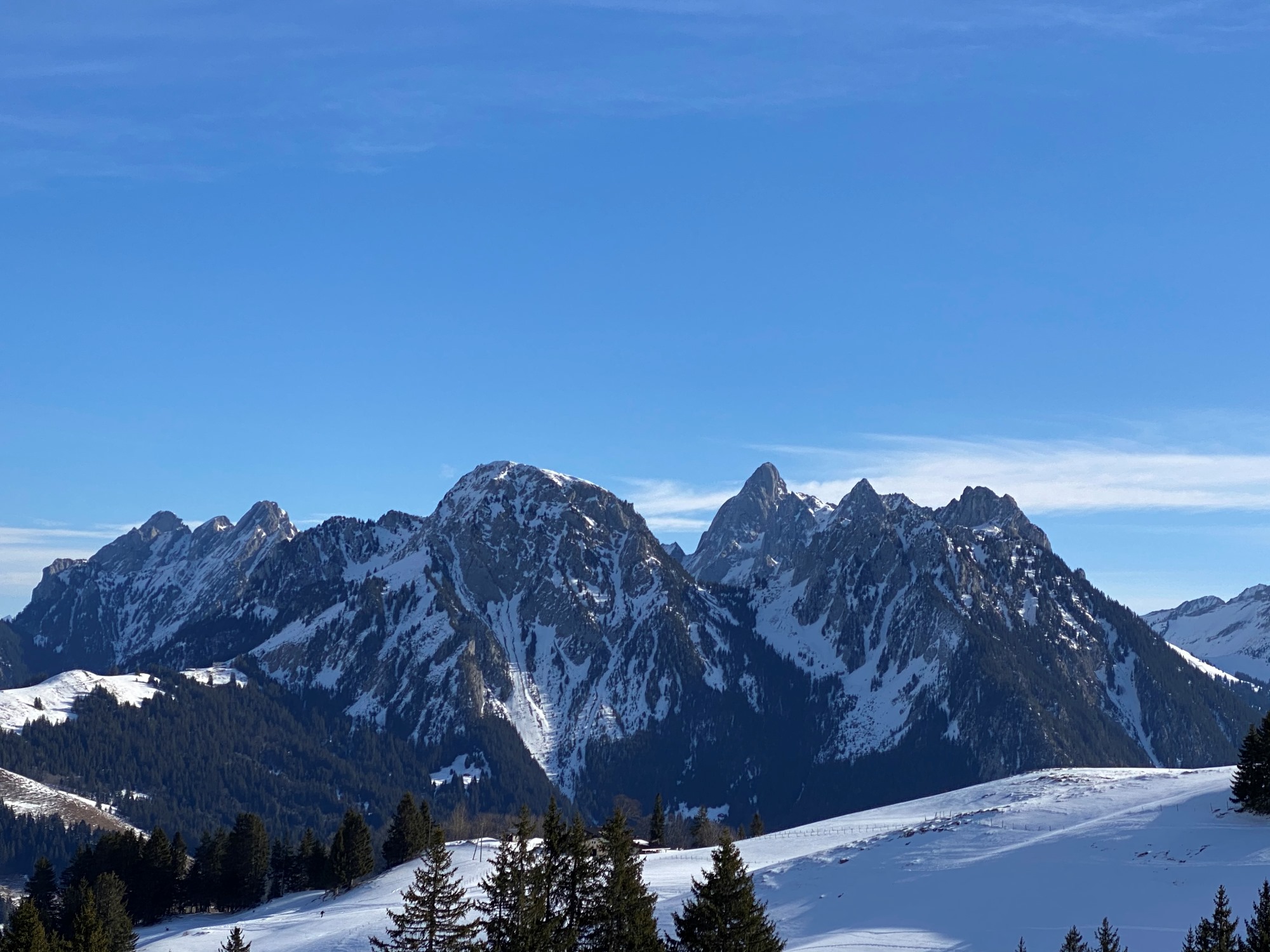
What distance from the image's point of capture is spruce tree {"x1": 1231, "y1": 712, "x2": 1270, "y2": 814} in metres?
89.8

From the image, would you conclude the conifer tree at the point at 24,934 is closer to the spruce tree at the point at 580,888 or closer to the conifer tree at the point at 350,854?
the spruce tree at the point at 580,888

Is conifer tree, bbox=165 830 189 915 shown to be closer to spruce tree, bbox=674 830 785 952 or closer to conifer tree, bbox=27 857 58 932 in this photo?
conifer tree, bbox=27 857 58 932

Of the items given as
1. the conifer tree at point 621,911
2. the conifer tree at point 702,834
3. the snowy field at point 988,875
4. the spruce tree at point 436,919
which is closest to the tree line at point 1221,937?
the snowy field at point 988,875

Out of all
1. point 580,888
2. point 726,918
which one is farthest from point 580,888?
point 726,918

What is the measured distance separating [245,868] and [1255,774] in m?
101

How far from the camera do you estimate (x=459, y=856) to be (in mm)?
126562

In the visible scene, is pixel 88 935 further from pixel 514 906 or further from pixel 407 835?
pixel 407 835

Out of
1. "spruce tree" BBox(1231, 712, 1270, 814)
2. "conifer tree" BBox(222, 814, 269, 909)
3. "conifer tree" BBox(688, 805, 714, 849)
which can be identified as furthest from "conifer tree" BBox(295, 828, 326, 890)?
"spruce tree" BBox(1231, 712, 1270, 814)

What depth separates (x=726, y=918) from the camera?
49.2 metres

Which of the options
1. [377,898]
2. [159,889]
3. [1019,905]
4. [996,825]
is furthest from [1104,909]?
[159,889]

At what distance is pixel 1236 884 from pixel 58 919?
111m

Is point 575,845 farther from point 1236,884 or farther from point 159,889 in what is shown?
point 159,889

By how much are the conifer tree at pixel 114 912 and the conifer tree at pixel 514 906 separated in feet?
193

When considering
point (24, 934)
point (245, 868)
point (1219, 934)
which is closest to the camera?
point (1219, 934)
